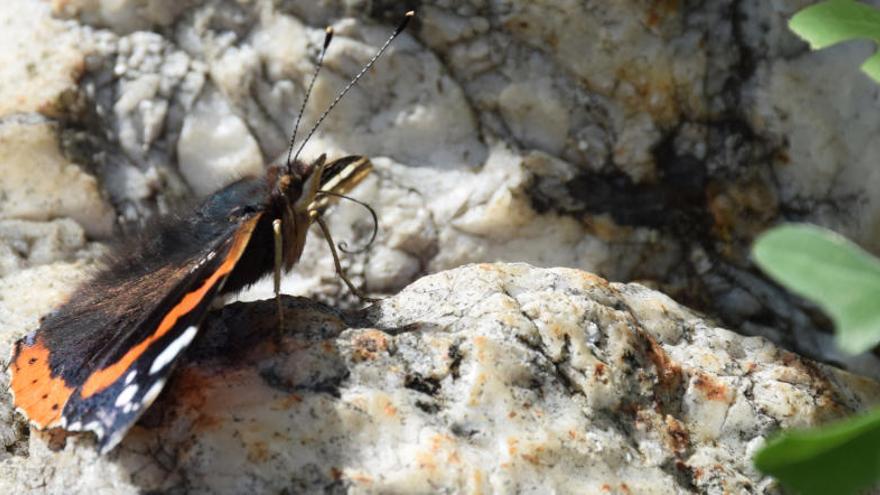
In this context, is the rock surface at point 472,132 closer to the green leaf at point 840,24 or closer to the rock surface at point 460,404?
the rock surface at point 460,404

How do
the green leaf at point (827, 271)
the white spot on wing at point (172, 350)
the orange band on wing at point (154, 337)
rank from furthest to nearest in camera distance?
the orange band on wing at point (154, 337) → the white spot on wing at point (172, 350) → the green leaf at point (827, 271)

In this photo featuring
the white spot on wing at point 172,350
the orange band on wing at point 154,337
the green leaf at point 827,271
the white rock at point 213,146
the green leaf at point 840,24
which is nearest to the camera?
the green leaf at point 827,271

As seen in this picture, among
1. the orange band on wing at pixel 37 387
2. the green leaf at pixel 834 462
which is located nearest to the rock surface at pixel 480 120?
the orange band on wing at pixel 37 387

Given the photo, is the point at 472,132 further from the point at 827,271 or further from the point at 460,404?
the point at 827,271

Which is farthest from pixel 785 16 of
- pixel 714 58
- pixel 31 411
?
pixel 31 411

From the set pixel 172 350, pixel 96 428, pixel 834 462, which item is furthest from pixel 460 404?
pixel 834 462

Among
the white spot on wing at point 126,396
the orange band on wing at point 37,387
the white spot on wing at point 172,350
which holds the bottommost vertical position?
the orange band on wing at point 37,387

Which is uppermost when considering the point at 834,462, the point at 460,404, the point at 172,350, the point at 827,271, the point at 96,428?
the point at 827,271

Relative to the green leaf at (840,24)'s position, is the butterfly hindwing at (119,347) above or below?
below
